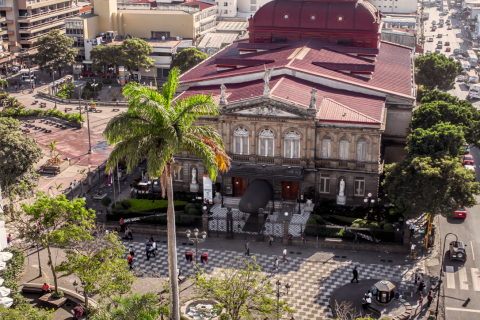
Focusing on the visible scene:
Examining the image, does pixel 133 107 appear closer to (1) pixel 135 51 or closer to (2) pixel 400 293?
(2) pixel 400 293

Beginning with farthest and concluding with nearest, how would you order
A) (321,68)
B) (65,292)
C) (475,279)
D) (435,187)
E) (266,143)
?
(321,68) → (266,143) → (435,187) → (475,279) → (65,292)

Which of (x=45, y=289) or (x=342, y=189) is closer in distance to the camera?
(x=45, y=289)

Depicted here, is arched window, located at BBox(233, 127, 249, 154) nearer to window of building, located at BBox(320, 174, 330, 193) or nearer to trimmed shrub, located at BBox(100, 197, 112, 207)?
window of building, located at BBox(320, 174, 330, 193)

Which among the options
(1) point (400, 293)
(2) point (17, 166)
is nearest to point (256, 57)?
(2) point (17, 166)

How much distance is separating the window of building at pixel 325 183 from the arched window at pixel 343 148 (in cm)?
314

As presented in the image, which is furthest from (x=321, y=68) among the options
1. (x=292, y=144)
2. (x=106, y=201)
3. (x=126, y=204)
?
(x=106, y=201)

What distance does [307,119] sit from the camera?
7556cm

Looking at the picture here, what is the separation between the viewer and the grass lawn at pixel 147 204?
76750mm

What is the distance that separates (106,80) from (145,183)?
71782 mm

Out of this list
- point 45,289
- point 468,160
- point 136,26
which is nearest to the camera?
point 45,289

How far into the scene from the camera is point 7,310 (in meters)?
43.5

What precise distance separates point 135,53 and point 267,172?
7710 cm

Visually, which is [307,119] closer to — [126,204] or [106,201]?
[126,204]

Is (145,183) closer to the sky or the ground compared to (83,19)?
closer to the ground
